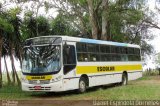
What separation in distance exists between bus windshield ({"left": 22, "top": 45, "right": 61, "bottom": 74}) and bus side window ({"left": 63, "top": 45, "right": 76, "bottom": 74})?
1.08 ft

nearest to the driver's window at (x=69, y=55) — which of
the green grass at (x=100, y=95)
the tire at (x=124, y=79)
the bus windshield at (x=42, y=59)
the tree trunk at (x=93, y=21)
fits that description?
the bus windshield at (x=42, y=59)

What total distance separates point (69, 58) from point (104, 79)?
480 cm

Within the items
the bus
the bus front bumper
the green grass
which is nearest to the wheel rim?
the bus

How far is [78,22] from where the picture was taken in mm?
45531

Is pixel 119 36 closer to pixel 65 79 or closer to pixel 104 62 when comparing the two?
pixel 104 62

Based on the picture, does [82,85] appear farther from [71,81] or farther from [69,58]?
[69,58]

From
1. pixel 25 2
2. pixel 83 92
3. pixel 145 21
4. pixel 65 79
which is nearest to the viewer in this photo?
pixel 65 79

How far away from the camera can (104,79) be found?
24828mm

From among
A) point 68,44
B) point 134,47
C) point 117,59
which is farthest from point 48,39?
point 134,47

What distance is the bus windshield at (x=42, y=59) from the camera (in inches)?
783

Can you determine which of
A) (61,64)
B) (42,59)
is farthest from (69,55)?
(42,59)

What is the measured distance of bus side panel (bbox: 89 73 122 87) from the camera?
76.0ft

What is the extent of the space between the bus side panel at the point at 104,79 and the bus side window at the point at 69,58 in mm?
2302

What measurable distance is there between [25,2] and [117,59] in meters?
12.7
